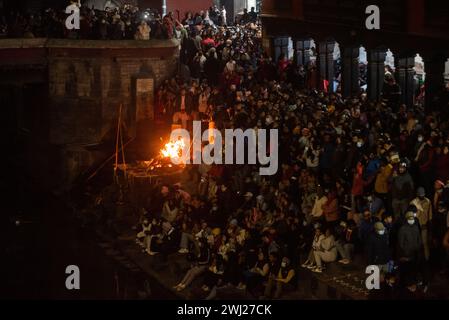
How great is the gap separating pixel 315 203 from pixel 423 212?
2.92 m

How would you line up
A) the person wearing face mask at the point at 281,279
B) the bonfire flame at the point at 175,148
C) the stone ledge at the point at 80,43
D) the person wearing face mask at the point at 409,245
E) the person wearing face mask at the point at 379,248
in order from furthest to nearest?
the stone ledge at the point at 80,43
the bonfire flame at the point at 175,148
the person wearing face mask at the point at 281,279
the person wearing face mask at the point at 379,248
the person wearing face mask at the point at 409,245

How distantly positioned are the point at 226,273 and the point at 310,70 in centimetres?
1442

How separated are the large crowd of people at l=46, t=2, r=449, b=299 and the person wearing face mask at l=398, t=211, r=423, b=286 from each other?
0.02 metres

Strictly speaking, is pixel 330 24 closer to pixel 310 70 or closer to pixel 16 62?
pixel 310 70

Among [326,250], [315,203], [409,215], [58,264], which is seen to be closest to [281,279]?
[326,250]

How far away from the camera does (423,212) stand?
61.6ft

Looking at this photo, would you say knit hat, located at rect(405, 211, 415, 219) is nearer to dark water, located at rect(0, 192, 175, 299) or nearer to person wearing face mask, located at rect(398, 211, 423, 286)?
person wearing face mask, located at rect(398, 211, 423, 286)

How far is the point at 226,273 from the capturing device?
20.5 m

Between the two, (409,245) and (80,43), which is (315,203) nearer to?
(409,245)

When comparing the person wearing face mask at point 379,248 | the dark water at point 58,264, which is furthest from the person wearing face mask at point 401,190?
the dark water at point 58,264

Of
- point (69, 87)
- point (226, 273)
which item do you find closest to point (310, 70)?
point (69, 87)

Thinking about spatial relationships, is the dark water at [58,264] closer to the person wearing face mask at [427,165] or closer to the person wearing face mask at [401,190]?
the person wearing face mask at [401,190]

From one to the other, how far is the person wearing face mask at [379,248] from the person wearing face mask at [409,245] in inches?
16.0

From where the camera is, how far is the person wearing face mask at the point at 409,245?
59.7 ft
